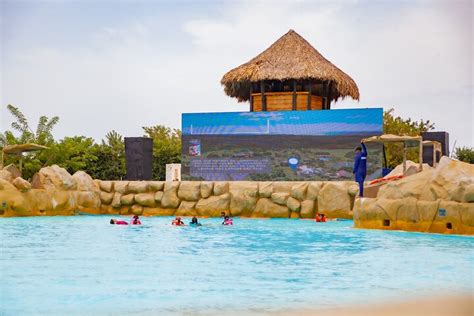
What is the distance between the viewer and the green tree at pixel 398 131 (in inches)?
1236

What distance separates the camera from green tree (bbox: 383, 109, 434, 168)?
31.4 m

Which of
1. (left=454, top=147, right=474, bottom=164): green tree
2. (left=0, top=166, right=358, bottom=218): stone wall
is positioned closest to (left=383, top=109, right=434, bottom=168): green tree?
(left=454, top=147, right=474, bottom=164): green tree

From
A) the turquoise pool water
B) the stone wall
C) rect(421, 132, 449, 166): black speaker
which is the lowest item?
the turquoise pool water

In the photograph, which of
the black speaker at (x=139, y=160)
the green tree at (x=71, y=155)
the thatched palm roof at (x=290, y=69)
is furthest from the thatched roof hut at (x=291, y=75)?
the green tree at (x=71, y=155)

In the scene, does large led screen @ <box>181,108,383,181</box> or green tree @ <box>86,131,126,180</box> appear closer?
large led screen @ <box>181,108,383,181</box>

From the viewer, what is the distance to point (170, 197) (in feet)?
67.9

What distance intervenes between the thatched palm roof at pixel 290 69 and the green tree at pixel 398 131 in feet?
18.7

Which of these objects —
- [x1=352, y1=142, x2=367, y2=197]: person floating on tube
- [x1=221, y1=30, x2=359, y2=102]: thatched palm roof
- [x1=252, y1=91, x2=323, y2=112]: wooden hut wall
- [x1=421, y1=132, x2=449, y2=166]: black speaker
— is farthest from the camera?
[x1=252, y1=91, x2=323, y2=112]: wooden hut wall

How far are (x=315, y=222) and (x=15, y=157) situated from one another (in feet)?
50.8

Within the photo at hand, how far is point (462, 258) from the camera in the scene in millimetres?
10773

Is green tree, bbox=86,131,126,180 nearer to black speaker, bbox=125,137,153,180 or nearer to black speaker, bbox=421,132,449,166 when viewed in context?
black speaker, bbox=125,137,153,180

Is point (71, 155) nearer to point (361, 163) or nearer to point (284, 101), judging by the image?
point (284, 101)

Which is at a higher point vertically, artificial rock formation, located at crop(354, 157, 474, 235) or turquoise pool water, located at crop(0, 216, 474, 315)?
artificial rock formation, located at crop(354, 157, 474, 235)

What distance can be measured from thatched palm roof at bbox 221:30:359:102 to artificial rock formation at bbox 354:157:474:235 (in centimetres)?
1012
